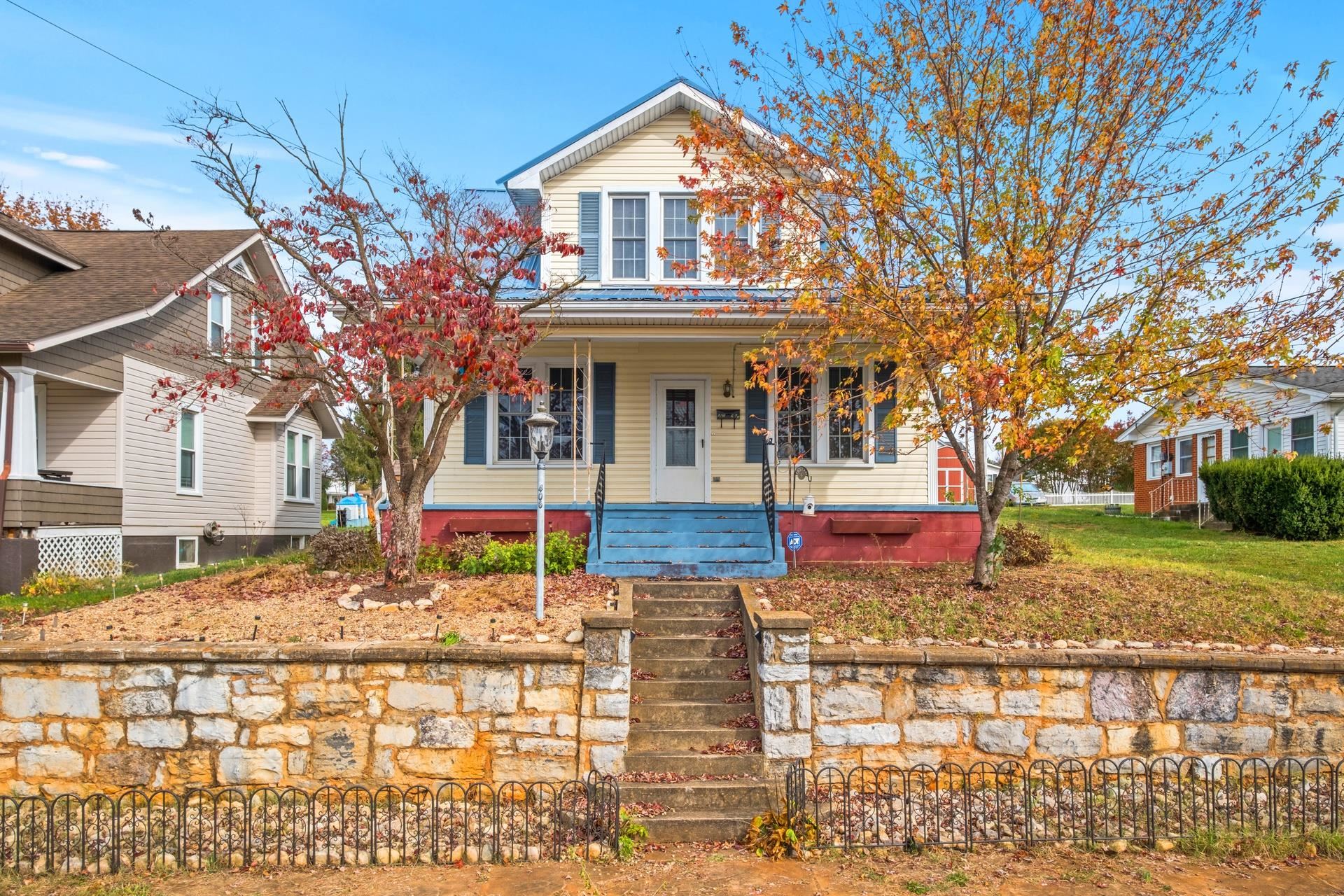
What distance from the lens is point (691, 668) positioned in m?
7.14

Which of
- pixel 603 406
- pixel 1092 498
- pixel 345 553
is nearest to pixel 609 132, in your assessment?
pixel 603 406

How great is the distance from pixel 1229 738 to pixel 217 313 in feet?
58.5

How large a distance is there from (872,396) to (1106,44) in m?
3.64

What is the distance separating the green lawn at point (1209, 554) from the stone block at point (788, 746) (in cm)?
603

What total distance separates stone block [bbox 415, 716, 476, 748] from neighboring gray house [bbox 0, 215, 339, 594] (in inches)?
159

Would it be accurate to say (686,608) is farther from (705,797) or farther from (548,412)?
(548,412)

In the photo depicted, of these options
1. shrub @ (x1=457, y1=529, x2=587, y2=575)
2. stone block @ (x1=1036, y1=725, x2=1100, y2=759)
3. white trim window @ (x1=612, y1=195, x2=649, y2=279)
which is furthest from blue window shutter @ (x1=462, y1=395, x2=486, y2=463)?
stone block @ (x1=1036, y1=725, x2=1100, y2=759)

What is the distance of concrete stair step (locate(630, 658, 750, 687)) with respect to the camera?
7094mm

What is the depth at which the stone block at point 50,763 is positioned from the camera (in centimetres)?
618

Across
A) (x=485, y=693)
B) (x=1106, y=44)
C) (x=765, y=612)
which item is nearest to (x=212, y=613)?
(x=485, y=693)

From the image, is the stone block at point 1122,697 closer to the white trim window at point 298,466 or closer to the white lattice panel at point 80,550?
the white lattice panel at point 80,550

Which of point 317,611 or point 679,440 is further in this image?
point 679,440

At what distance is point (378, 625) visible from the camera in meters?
7.34

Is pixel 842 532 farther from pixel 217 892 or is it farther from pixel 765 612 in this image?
pixel 217 892
